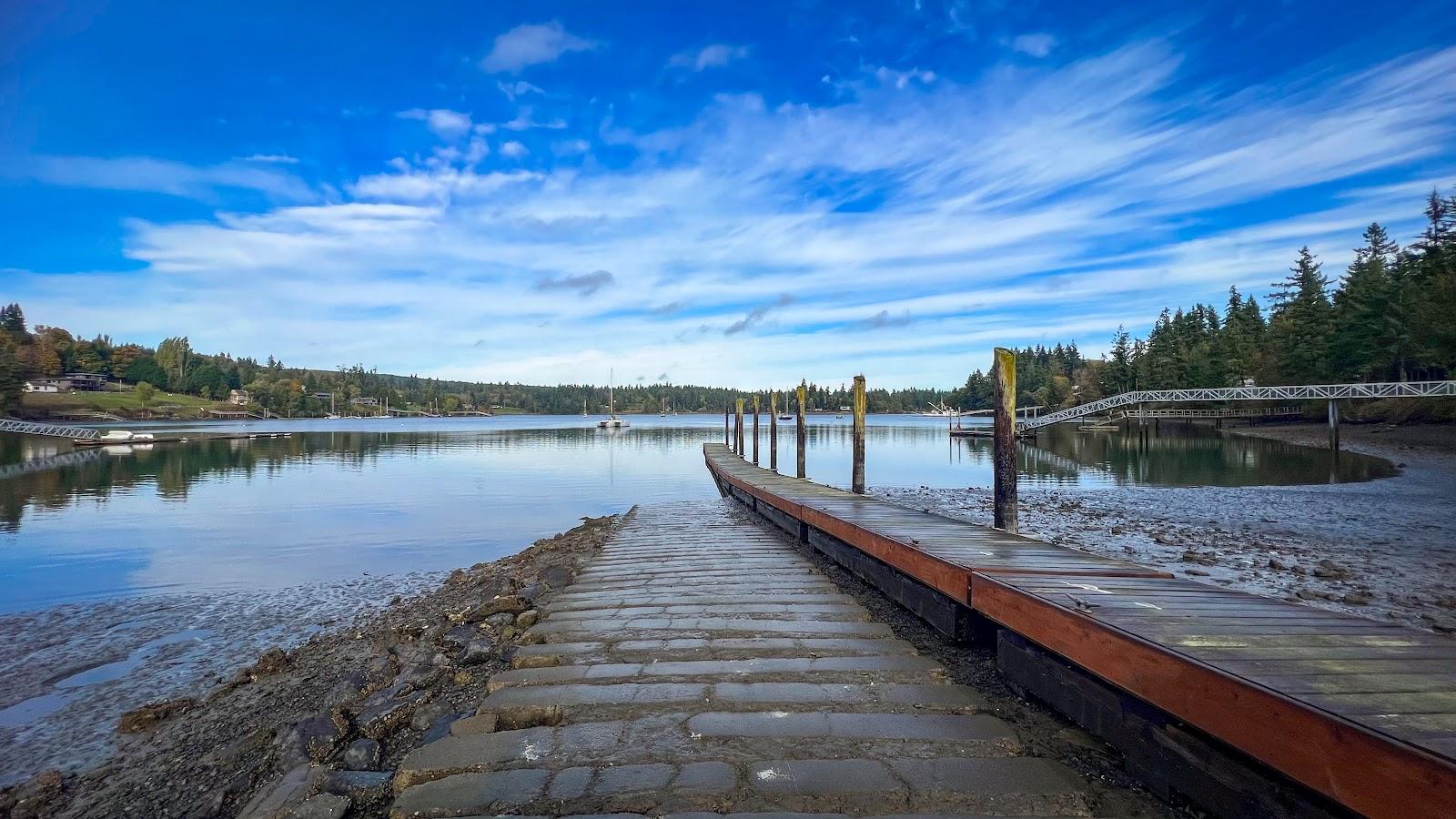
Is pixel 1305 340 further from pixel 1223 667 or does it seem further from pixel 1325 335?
pixel 1223 667

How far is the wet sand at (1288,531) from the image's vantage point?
967cm

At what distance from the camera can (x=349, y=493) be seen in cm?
2547

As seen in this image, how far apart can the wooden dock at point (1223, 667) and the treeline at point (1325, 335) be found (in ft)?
158

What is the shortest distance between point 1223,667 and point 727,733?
238cm

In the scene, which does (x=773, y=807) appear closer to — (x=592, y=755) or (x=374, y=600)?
(x=592, y=755)

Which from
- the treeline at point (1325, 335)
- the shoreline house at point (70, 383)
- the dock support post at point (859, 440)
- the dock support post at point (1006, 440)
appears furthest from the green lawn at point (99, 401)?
the treeline at point (1325, 335)

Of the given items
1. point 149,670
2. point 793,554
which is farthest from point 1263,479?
point 149,670

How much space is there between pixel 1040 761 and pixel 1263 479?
29975 millimetres

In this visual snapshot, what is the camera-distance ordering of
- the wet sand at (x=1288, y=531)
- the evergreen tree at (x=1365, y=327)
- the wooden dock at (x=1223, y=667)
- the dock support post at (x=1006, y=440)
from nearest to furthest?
the wooden dock at (x=1223, y=667) < the wet sand at (x=1288, y=531) < the dock support post at (x=1006, y=440) < the evergreen tree at (x=1365, y=327)

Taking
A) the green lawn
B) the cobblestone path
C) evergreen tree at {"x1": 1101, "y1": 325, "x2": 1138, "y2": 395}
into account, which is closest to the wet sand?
the cobblestone path

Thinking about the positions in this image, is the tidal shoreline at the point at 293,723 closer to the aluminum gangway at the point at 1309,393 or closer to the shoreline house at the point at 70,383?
the aluminum gangway at the point at 1309,393

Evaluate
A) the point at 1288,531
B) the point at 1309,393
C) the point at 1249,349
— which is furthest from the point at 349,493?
the point at 1249,349

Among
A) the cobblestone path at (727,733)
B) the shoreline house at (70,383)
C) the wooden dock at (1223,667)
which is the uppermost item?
the shoreline house at (70,383)

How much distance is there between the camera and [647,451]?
50.6 metres
